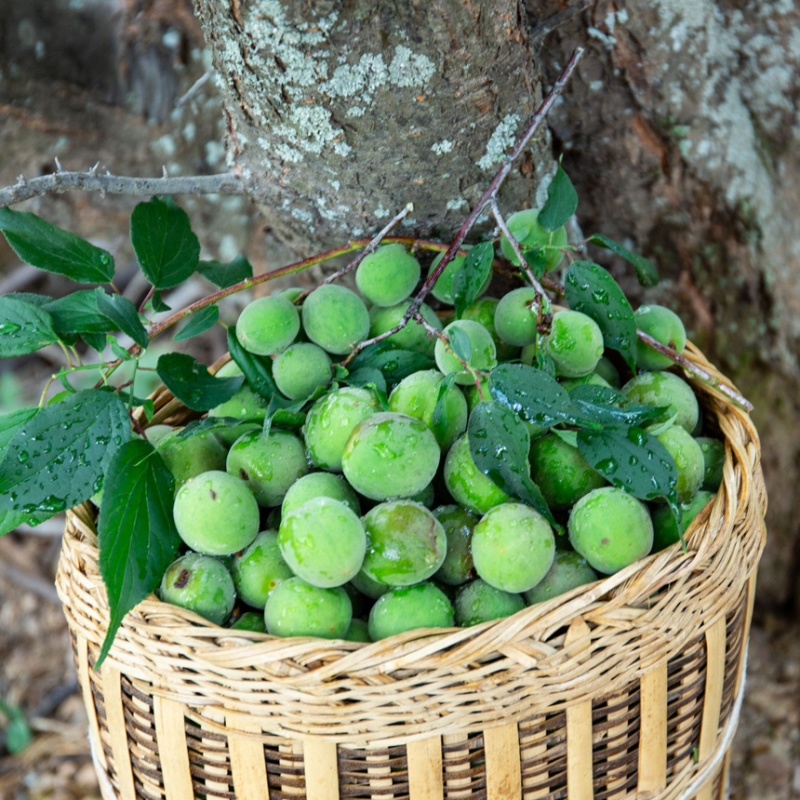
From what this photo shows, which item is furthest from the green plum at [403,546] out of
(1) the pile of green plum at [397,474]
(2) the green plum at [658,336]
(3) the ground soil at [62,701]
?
(3) the ground soil at [62,701]

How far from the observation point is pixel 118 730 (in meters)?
0.97

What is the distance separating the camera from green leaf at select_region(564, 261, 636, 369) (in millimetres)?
1070

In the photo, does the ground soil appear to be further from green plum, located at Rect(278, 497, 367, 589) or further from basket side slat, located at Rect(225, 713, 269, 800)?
green plum, located at Rect(278, 497, 367, 589)

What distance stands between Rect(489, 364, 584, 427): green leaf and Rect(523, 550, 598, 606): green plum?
159mm

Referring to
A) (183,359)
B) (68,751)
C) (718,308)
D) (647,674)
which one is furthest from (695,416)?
(68,751)

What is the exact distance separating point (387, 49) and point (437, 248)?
26 centimetres

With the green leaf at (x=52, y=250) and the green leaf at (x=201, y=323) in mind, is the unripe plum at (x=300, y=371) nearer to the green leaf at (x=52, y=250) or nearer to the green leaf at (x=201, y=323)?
the green leaf at (x=201, y=323)

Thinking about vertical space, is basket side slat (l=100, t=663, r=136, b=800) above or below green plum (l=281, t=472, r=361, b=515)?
below

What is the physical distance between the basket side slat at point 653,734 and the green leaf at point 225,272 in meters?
0.74

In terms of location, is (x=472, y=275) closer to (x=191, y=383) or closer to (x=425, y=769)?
(x=191, y=383)

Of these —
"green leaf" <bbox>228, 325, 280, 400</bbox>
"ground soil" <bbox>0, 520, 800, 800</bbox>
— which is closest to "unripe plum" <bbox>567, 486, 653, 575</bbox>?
"green leaf" <bbox>228, 325, 280, 400</bbox>

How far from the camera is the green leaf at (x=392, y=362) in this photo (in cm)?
109

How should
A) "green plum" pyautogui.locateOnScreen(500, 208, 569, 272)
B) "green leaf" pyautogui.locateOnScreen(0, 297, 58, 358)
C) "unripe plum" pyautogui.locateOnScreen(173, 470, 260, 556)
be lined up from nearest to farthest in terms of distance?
"unripe plum" pyautogui.locateOnScreen(173, 470, 260, 556) → "green leaf" pyautogui.locateOnScreen(0, 297, 58, 358) → "green plum" pyautogui.locateOnScreen(500, 208, 569, 272)

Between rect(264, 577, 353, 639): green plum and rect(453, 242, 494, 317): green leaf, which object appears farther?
rect(453, 242, 494, 317): green leaf
